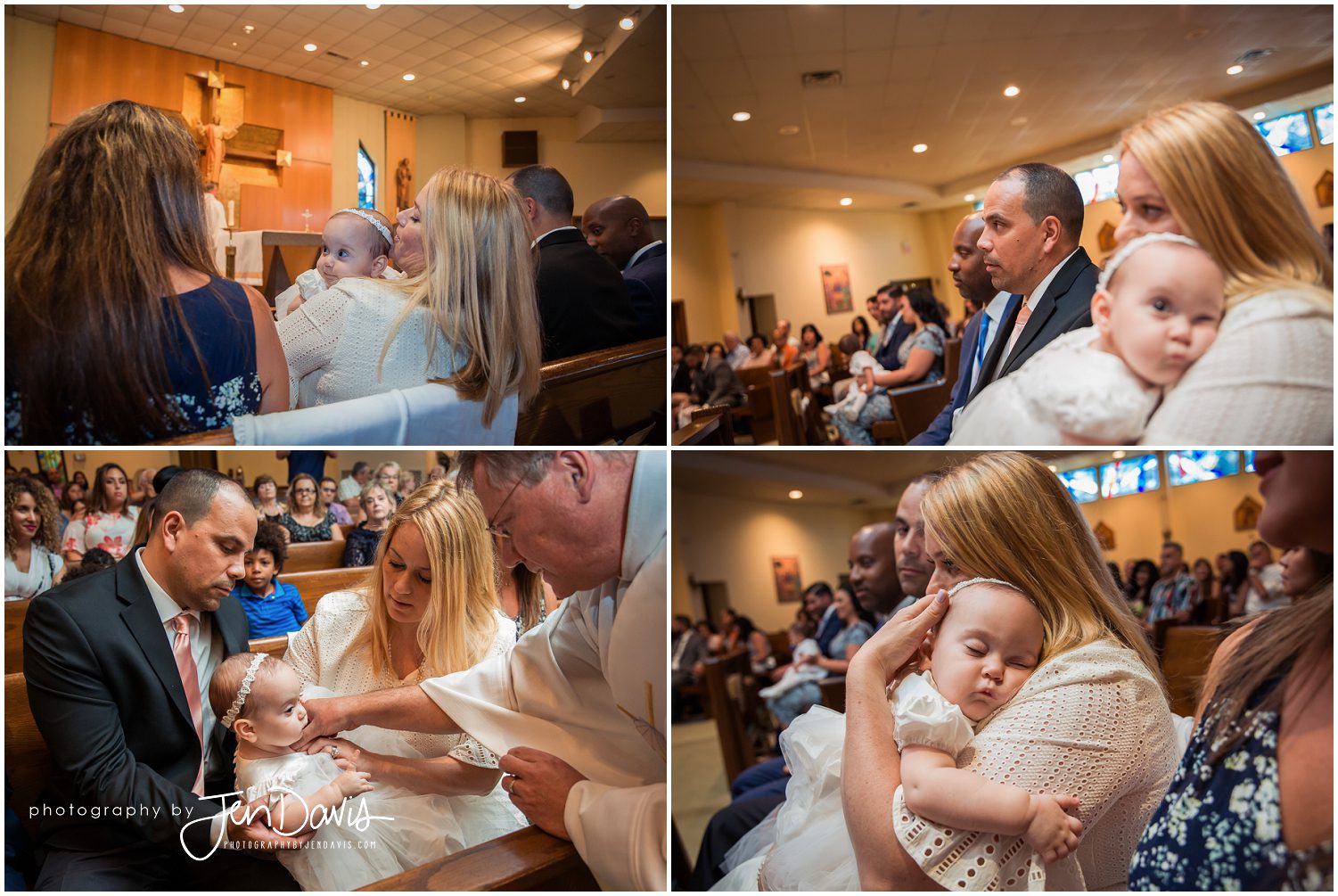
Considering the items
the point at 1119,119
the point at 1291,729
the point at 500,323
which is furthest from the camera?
the point at 500,323

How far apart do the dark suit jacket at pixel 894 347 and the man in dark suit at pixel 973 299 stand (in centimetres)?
11

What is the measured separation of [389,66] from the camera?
6.61 ft

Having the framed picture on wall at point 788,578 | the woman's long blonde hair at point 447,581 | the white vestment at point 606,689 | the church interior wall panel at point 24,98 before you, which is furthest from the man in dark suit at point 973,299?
the church interior wall panel at point 24,98

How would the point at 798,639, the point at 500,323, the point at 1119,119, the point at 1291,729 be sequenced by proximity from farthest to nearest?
1. the point at 798,639
2. the point at 500,323
3. the point at 1119,119
4. the point at 1291,729

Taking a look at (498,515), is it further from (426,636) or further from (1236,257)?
(1236,257)

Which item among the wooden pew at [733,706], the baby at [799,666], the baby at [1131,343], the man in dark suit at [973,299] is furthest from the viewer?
the wooden pew at [733,706]

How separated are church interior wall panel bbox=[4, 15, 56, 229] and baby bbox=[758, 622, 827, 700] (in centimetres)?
188

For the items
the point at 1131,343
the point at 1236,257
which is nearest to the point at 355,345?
the point at 1131,343

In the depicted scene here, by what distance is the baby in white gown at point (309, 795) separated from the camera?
77.7 inches

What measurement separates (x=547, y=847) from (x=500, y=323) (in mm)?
1086

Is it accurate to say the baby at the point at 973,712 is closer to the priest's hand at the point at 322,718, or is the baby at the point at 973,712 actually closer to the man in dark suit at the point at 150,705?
the priest's hand at the point at 322,718

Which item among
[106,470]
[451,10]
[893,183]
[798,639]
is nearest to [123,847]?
[106,470]

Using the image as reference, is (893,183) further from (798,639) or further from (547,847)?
(547,847)

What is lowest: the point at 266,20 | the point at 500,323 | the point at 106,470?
the point at 106,470
